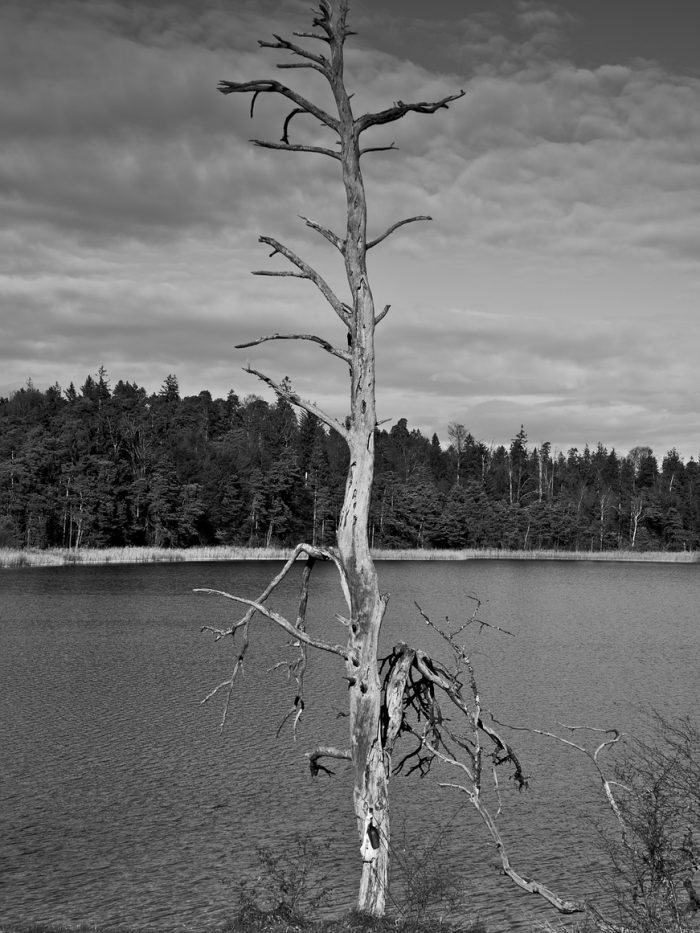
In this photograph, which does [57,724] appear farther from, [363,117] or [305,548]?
[363,117]

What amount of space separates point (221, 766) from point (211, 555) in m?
67.4

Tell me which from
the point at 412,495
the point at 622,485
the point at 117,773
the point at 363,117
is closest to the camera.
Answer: the point at 363,117

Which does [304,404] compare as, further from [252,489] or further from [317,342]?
[252,489]

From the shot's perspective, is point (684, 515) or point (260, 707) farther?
point (684, 515)

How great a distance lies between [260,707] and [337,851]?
9891 millimetres

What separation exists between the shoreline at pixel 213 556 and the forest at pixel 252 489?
7.67 meters

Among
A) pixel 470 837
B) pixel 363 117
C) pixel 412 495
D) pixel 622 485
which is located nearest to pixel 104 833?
pixel 470 837

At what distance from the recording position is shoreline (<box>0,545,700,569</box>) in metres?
72.4

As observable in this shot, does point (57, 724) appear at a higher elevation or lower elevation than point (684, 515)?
lower

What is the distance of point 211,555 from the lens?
84.4 metres

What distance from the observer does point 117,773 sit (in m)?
17.4

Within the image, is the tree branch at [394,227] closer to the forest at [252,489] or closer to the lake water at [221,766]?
the lake water at [221,766]

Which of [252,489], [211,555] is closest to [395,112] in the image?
[211,555]

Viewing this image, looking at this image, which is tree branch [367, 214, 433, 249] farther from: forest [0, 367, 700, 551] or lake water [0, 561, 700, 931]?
forest [0, 367, 700, 551]
